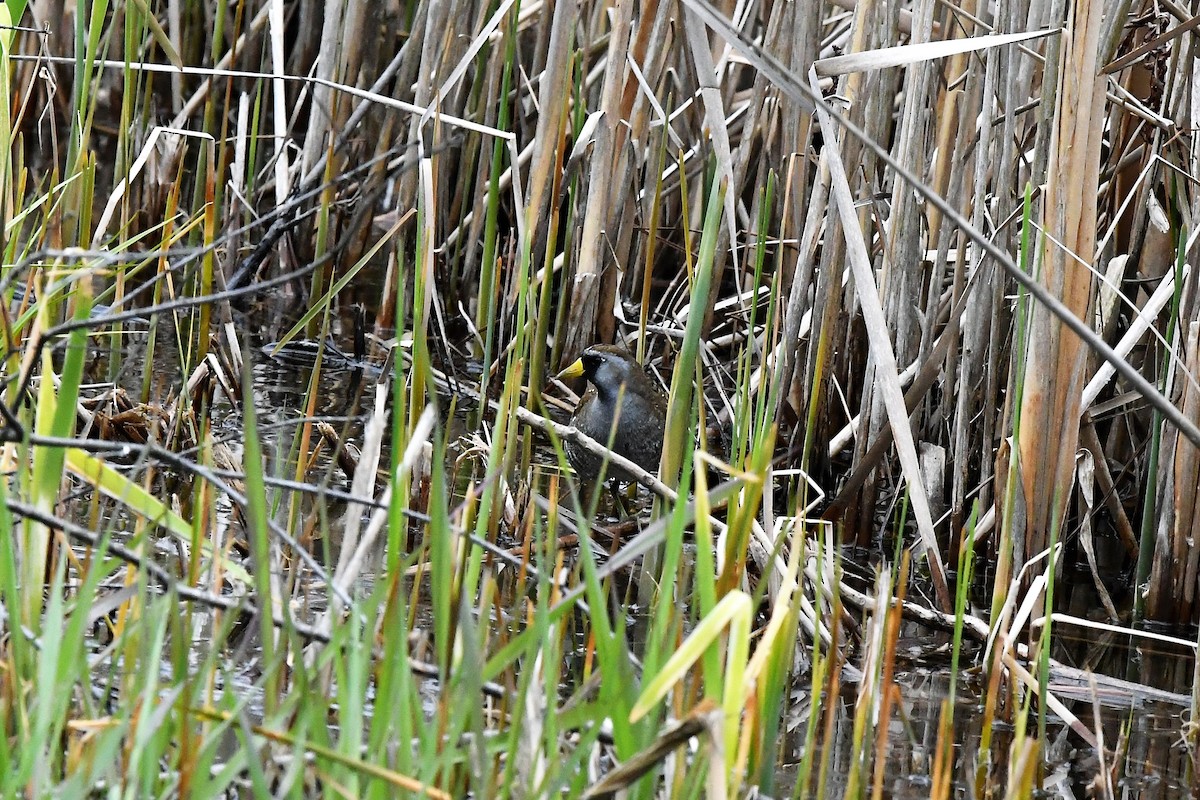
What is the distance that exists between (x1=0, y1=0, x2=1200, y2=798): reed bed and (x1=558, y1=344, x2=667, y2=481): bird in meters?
0.16

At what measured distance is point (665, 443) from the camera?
270 centimetres

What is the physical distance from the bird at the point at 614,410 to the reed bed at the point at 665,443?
164mm

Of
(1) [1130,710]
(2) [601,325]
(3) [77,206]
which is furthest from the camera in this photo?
(2) [601,325]

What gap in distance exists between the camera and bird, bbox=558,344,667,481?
3.83m

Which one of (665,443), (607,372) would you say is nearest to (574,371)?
(607,372)

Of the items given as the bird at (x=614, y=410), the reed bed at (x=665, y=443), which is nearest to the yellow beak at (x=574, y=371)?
the bird at (x=614, y=410)

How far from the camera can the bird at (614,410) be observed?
12.6 feet

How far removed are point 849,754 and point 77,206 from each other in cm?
195

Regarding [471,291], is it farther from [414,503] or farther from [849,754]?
[849,754]

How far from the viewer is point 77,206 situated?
124 inches

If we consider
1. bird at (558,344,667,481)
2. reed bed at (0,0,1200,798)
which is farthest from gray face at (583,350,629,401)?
reed bed at (0,0,1200,798)

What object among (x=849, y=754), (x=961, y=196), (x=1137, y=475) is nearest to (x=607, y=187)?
(x=961, y=196)

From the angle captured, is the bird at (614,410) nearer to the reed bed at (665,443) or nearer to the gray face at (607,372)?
the gray face at (607,372)

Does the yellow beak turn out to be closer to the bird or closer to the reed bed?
the bird
